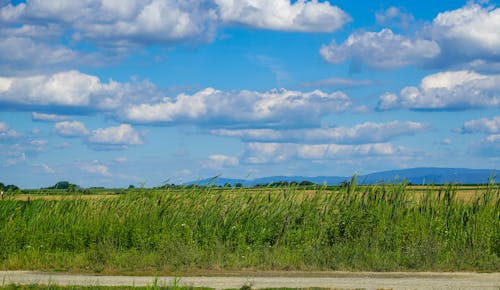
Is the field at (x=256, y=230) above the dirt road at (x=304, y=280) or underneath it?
above

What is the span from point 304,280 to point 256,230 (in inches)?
193

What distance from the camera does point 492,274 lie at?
18.3 metres

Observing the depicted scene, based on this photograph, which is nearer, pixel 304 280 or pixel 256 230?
pixel 304 280

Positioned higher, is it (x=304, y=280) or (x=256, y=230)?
(x=256, y=230)

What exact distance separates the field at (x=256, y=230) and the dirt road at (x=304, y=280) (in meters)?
0.84

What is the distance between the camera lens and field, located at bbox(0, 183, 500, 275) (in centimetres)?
1912

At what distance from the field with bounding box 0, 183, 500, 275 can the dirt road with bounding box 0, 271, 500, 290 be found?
33.2 inches

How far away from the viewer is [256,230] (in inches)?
851

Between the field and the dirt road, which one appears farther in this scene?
the field

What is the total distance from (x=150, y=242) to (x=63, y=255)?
256 centimetres

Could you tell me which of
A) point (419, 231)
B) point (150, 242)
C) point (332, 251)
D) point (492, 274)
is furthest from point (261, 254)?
point (492, 274)

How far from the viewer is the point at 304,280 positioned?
16891 millimetres

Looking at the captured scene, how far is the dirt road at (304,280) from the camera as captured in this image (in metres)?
15.9

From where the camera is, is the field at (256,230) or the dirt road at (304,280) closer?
the dirt road at (304,280)
